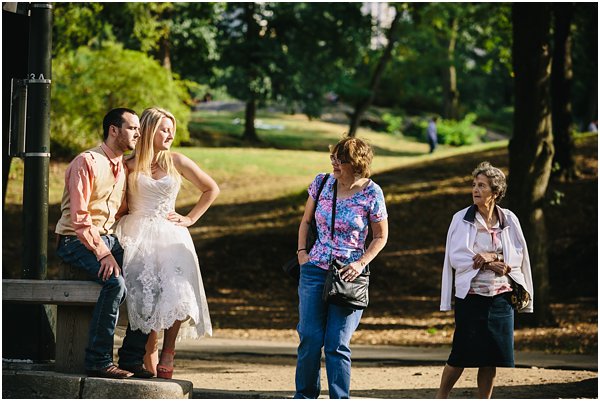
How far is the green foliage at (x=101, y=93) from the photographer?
96.7 ft

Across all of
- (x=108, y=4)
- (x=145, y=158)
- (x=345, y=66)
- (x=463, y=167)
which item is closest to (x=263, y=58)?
(x=345, y=66)

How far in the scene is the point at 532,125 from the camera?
14.6 metres

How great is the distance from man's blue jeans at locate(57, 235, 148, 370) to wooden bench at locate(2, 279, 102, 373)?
0.19 meters

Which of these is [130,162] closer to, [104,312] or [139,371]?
[104,312]

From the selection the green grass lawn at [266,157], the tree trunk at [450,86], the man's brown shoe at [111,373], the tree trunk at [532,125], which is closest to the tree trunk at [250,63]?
the green grass lawn at [266,157]

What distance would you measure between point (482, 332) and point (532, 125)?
838cm

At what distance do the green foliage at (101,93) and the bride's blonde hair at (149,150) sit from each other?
2267 cm

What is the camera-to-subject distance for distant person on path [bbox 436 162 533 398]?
22.0ft

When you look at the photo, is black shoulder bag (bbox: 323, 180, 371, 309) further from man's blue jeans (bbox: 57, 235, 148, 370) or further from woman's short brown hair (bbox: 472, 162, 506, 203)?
man's blue jeans (bbox: 57, 235, 148, 370)

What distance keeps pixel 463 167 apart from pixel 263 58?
43.4ft

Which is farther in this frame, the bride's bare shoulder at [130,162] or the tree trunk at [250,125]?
the tree trunk at [250,125]

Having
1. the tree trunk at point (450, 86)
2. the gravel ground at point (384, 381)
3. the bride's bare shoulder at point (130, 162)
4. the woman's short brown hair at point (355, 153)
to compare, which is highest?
the tree trunk at point (450, 86)

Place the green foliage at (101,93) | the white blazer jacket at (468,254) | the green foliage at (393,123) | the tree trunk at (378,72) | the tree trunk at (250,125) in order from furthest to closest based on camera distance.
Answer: the green foliage at (393,123), the tree trunk at (250,125), the tree trunk at (378,72), the green foliage at (101,93), the white blazer jacket at (468,254)

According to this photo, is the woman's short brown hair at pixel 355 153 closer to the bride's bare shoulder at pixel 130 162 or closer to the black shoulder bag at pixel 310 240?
the black shoulder bag at pixel 310 240
